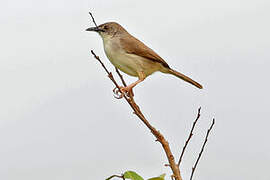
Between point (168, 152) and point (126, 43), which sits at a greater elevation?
point (126, 43)

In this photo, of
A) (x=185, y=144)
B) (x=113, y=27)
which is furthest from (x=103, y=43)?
(x=185, y=144)

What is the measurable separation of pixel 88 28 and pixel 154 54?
713 mm

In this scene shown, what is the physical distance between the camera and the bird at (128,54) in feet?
13.5

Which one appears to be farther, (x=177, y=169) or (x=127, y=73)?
(x=127, y=73)

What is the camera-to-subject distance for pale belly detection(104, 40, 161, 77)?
4098mm

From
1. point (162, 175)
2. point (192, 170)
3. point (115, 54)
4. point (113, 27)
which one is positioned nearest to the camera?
point (192, 170)

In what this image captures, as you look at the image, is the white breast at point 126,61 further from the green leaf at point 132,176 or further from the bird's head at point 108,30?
the green leaf at point 132,176

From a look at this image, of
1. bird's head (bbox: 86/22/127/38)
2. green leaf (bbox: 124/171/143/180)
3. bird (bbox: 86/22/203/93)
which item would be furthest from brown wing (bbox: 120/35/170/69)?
green leaf (bbox: 124/171/143/180)

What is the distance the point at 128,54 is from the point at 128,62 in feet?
0.33

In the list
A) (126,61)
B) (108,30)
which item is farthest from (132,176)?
(108,30)

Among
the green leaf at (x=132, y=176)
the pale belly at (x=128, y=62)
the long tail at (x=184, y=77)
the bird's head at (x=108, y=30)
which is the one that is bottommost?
the green leaf at (x=132, y=176)

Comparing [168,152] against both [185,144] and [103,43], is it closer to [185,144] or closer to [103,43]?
[185,144]

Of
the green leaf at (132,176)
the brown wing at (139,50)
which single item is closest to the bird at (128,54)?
the brown wing at (139,50)

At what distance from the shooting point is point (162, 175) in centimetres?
223
